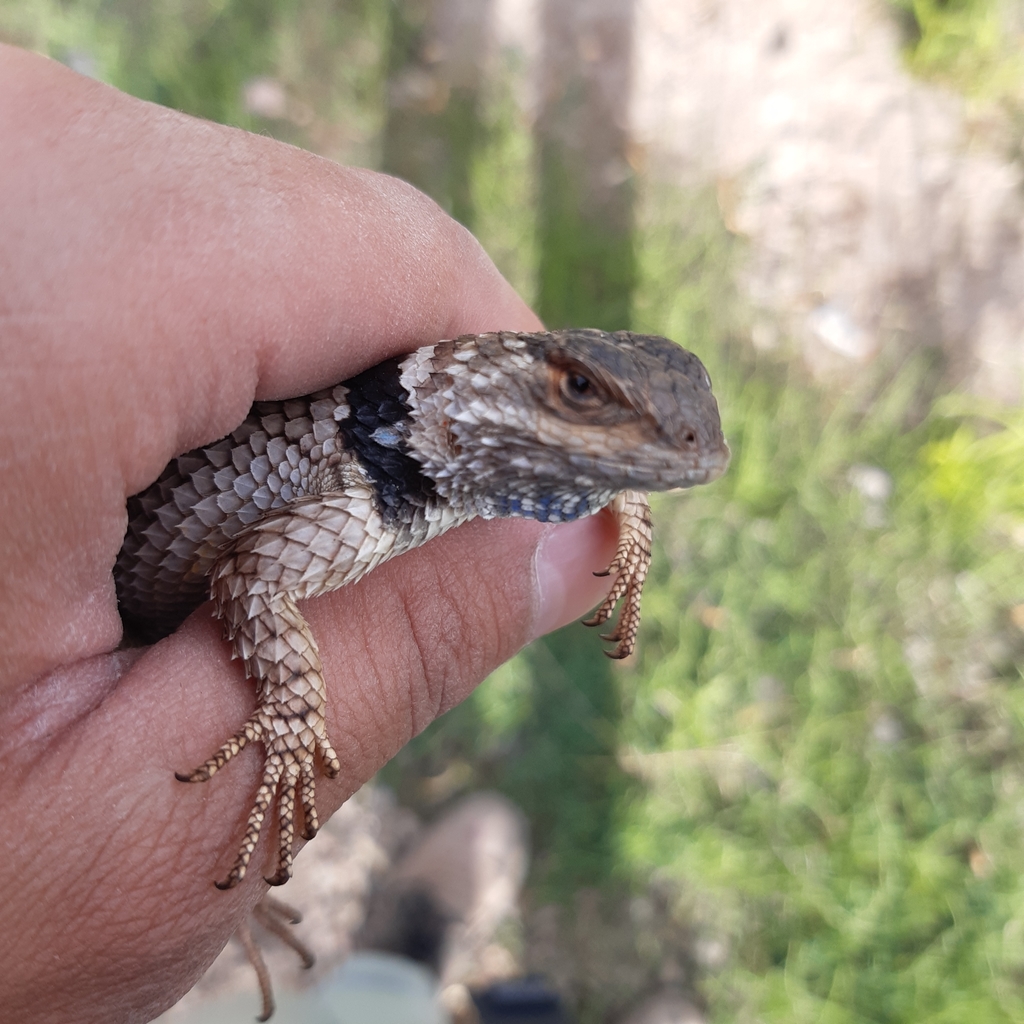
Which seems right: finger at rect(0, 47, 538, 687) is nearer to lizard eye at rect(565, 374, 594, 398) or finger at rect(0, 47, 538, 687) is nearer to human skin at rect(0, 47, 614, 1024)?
human skin at rect(0, 47, 614, 1024)

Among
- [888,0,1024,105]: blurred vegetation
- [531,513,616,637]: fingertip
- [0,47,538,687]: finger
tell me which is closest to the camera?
[0,47,538,687]: finger

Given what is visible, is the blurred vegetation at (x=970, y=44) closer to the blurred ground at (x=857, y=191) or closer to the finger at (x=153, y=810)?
the blurred ground at (x=857, y=191)

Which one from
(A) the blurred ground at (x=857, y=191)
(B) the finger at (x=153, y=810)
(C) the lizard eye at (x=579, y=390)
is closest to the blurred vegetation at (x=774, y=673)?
(A) the blurred ground at (x=857, y=191)

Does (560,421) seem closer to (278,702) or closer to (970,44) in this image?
(278,702)

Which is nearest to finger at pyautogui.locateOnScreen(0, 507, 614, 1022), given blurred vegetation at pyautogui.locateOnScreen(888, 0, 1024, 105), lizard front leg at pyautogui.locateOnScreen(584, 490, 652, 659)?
lizard front leg at pyautogui.locateOnScreen(584, 490, 652, 659)

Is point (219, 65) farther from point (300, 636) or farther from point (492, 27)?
point (300, 636)

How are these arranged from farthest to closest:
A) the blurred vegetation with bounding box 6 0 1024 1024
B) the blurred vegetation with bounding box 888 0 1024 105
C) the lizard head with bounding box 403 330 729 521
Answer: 1. the blurred vegetation with bounding box 888 0 1024 105
2. the blurred vegetation with bounding box 6 0 1024 1024
3. the lizard head with bounding box 403 330 729 521
